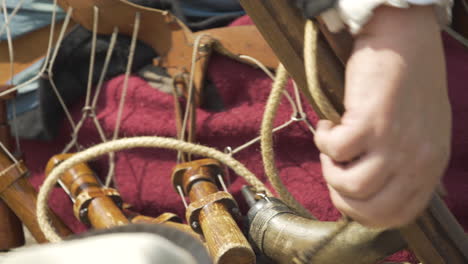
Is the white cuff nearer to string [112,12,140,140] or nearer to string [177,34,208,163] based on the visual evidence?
string [177,34,208,163]

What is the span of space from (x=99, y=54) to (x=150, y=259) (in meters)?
0.79

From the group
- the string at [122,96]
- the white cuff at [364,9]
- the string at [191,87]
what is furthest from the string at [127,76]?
the white cuff at [364,9]

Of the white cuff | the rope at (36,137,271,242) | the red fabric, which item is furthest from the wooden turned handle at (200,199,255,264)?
the white cuff

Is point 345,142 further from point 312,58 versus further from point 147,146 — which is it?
point 147,146

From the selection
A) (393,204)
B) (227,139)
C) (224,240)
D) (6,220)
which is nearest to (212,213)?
(224,240)

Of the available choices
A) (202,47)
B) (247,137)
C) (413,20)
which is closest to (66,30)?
(202,47)

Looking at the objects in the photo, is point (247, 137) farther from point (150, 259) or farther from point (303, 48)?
point (150, 259)

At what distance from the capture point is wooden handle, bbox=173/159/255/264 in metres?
0.60

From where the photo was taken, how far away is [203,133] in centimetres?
92

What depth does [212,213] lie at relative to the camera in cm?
69

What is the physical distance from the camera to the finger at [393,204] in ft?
1.13

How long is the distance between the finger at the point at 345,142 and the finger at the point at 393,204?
32mm

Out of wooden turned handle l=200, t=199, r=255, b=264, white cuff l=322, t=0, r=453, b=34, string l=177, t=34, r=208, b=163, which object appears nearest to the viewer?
white cuff l=322, t=0, r=453, b=34

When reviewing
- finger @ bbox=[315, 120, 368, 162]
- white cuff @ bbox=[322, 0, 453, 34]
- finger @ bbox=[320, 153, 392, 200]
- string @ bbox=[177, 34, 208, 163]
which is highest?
white cuff @ bbox=[322, 0, 453, 34]
